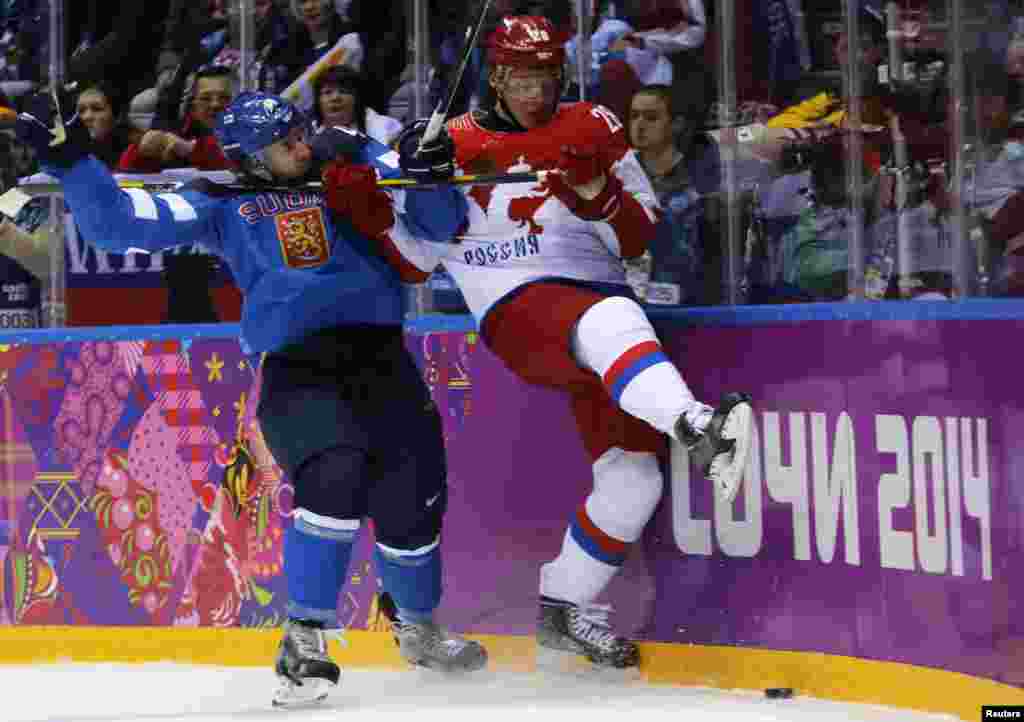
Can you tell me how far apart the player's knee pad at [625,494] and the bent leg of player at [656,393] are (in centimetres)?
16

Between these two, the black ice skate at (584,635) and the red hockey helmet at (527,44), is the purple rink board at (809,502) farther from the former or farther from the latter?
the red hockey helmet at (527,44)

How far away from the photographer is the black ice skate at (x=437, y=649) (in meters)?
4.55

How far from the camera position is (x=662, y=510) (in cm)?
450

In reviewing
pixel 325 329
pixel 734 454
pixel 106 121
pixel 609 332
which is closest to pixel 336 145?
pixel 325 329

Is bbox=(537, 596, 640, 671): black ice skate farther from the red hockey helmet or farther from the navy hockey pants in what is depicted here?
the red hockey helmet

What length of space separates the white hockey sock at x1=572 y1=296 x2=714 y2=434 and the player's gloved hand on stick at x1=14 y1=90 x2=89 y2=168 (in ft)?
3.71

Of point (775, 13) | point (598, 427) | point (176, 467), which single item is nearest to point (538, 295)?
point (598, 427)


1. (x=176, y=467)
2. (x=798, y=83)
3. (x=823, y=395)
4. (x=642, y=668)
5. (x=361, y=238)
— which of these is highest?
(x=798, y=83)

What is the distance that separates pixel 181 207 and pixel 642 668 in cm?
147

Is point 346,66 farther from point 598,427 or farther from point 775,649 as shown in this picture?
point 775,649

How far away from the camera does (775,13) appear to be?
4.60m

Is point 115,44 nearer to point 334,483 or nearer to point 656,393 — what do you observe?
point 334,483

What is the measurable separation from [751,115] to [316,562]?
1.46m

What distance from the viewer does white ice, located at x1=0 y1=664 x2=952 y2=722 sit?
13.0ft
